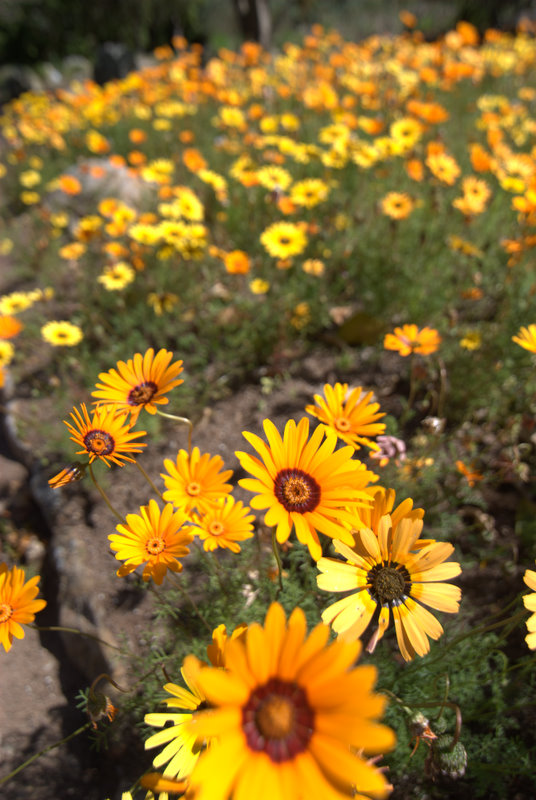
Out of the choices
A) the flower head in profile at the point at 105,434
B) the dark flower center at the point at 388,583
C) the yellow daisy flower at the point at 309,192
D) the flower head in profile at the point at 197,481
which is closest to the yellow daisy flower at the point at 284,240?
the yellow daisy flower at the point at 309,192

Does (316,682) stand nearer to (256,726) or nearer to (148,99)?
(256,726)

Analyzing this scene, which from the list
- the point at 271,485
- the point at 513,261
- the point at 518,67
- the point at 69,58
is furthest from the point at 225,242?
the point at 69,58

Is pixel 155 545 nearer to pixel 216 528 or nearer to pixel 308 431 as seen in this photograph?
pixel 216 528

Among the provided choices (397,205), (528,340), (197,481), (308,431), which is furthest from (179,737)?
(397,205)

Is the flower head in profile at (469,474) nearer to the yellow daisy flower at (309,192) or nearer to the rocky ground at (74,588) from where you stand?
the rocky ground at (74,588)

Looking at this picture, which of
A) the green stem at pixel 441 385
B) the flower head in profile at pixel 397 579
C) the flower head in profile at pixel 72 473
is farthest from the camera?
the green stem at pixel 441 385

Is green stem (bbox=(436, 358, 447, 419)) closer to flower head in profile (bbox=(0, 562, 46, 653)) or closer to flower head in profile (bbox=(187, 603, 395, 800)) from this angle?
flower head in profile (bbox=(187, 603, 395, 800))
